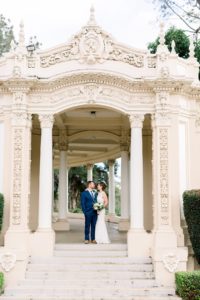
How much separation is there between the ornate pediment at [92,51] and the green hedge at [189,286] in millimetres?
5555

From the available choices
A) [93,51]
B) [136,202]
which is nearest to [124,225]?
[136,202]

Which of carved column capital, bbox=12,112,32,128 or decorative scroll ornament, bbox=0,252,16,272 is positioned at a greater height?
carved column capital, bbox=12,112,32,128

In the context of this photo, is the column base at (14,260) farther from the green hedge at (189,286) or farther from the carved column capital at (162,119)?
the carved column capital at (162,119)

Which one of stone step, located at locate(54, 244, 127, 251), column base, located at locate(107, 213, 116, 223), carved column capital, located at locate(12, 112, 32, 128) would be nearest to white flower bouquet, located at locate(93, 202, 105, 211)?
stone step, located at locate(54, 244, 127, 251)

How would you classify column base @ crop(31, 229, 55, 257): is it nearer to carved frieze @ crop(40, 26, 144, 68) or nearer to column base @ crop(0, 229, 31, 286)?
column base @ crop(0, 229, 31, 286)

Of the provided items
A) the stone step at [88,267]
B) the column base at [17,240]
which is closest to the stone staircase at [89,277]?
the stone step at [88,267]

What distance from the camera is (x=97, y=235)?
12391mm

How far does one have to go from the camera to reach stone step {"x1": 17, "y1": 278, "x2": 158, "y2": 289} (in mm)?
10086

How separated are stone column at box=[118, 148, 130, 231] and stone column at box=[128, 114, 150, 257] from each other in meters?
4.32

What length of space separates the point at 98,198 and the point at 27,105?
3.26 metres

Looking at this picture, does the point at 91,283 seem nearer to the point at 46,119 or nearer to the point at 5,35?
the point at 46,119

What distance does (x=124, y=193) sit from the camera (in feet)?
51.9

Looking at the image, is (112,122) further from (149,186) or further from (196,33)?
(196,33)

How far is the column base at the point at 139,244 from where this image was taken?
1120 centimetres
